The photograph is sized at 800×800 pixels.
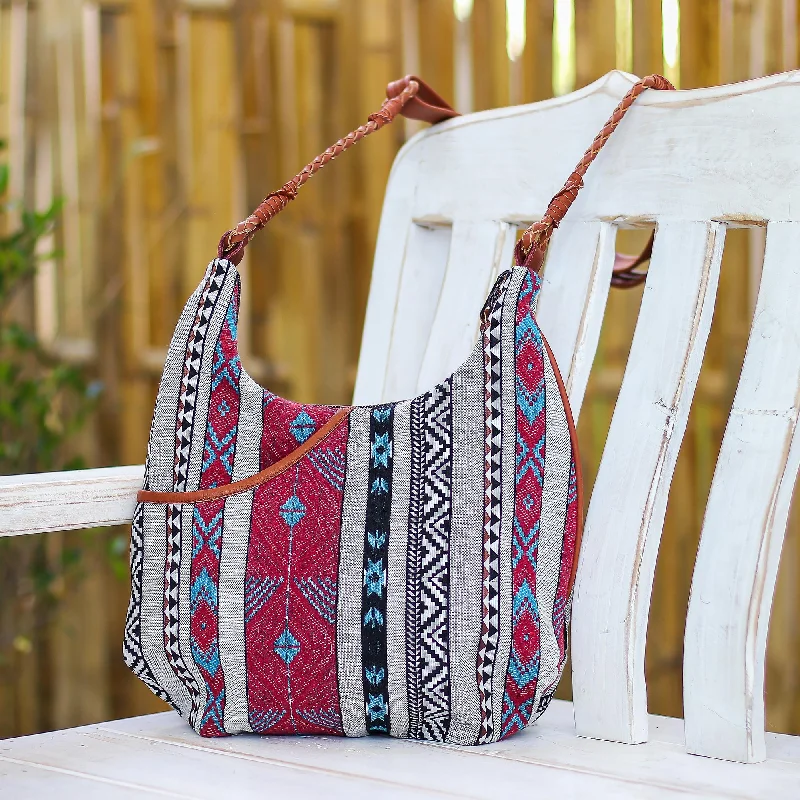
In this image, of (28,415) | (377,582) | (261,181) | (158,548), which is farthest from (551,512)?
(28,415)

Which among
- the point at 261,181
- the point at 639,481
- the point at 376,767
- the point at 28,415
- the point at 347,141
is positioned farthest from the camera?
the point at 28,415

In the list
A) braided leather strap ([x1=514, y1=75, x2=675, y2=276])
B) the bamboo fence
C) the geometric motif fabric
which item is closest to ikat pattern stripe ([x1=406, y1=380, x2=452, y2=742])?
the geometric motif fabric

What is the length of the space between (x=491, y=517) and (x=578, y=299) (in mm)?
209

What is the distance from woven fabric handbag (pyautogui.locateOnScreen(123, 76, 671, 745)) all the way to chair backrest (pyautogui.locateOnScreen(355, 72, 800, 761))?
6 centimetres

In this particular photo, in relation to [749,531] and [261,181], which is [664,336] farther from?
[261,181]

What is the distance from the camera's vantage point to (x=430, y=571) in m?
0.79

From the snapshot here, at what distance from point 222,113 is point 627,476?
1.50 meters

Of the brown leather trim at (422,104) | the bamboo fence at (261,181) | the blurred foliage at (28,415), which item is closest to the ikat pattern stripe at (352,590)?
the brown leather trim at (422,104)

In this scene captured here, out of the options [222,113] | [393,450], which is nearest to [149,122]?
[222,113]

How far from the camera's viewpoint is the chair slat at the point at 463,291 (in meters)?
0.99

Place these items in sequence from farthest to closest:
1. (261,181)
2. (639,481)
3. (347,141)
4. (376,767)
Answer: (261,181), (347,141), (639,481), (376,767)

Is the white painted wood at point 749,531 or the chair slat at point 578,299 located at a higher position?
the chair slat at point 578,299

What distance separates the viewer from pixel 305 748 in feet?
2.60

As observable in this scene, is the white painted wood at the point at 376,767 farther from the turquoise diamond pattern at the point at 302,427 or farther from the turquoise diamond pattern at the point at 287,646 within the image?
the turquoise diamond pattern at the point at 302,427
